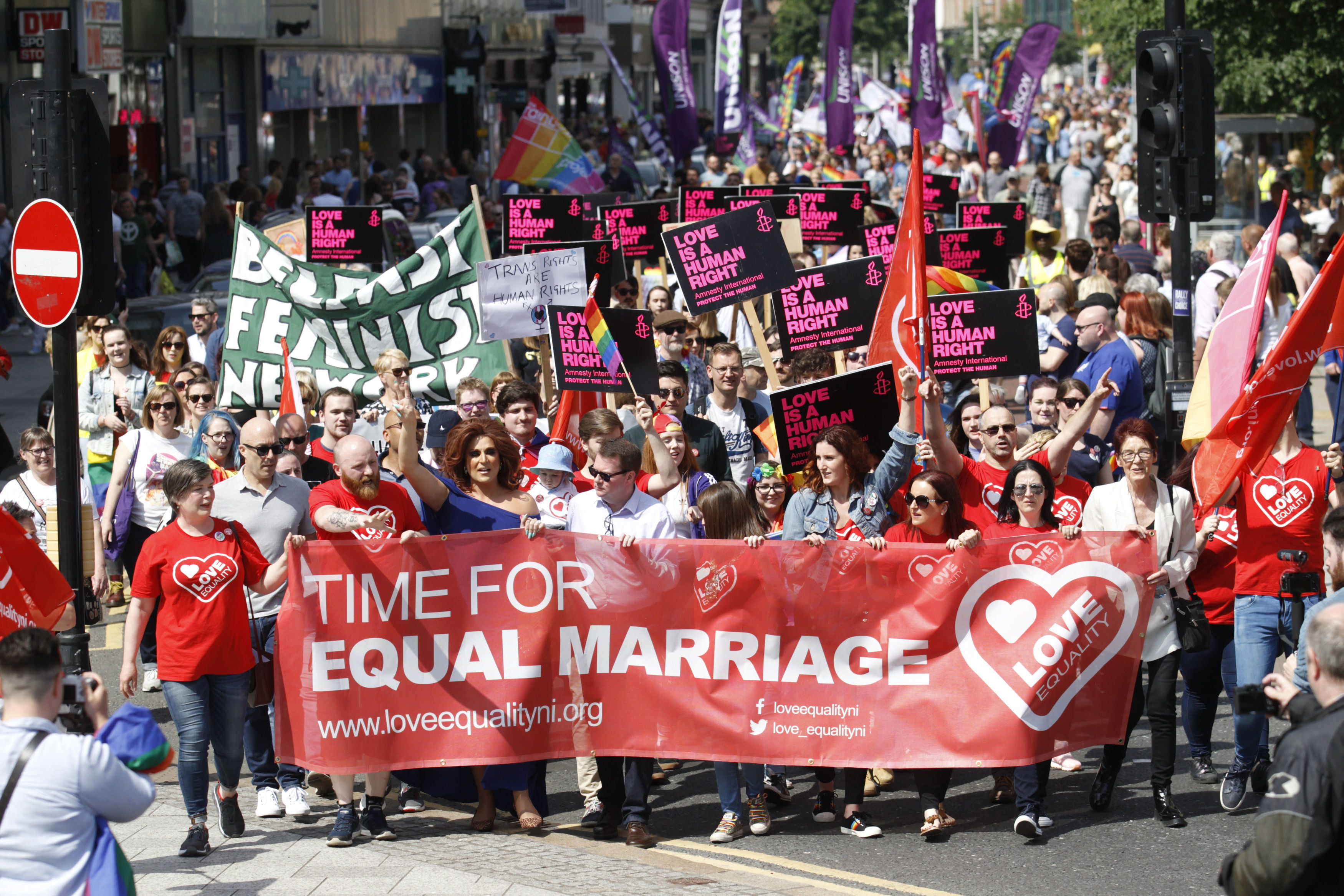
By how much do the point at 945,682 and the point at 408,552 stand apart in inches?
91.1

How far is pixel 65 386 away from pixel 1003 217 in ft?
33.5

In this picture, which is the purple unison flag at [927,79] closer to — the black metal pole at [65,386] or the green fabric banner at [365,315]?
the green fabric banner at [365,315]

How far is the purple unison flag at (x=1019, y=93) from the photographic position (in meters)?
31.1

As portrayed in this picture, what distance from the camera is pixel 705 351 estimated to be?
41.1ft

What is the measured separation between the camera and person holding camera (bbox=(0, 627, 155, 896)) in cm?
440

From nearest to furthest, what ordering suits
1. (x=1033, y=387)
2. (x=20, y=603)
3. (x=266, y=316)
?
(x=20, y=603), (x=1033, y=387), (x=266, y=316)

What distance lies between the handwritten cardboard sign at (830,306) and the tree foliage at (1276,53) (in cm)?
1476

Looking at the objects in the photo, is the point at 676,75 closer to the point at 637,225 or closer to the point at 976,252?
the point at 637,225

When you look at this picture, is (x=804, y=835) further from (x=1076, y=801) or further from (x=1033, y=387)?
(x=1033, y=387)

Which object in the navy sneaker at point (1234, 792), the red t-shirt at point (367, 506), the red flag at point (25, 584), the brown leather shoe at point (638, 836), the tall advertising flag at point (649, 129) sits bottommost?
the brown leather shoe at point (638, 836)

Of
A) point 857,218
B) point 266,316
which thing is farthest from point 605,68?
point 266,316

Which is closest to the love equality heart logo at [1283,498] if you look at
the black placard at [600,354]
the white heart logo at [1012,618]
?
the white heart logo at [1012,618]

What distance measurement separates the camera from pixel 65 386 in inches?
293

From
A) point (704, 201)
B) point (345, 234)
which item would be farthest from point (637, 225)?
point (345, 234)
